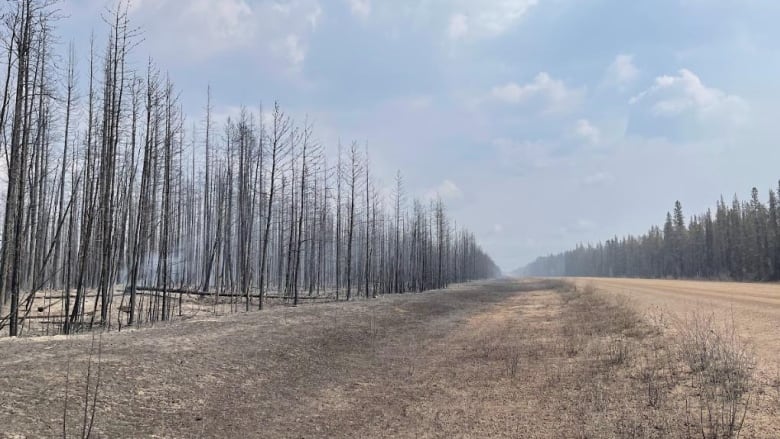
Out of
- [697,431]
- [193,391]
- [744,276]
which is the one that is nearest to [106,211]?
[193,391]

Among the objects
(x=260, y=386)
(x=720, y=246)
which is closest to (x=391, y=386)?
(x=260, y=386)

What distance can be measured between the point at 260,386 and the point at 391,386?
110 inches

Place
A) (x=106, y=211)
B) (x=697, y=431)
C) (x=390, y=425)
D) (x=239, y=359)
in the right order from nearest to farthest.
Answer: (x=697, y=431) < (x=390, y=425) < (x=239, y=359) < (x=106, y=211)

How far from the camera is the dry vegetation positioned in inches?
264

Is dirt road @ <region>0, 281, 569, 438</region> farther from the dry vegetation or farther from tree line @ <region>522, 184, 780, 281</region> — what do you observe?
tree line @ <region>522, 184, 780, 281</region>

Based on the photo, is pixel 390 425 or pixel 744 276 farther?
pixel 744 276

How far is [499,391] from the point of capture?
922 cm

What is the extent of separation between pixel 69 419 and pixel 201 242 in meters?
42.6

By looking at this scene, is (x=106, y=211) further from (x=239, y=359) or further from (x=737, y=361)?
(x=737, y=361)

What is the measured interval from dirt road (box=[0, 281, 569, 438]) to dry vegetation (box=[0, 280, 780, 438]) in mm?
39

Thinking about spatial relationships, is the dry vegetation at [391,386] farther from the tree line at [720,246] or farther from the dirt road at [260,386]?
the tree line at [720,246]

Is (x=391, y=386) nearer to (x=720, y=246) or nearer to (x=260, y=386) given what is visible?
(x=260, y=386)

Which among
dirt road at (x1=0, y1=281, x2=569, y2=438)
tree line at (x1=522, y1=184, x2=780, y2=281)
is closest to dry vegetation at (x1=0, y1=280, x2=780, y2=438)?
dirt road at (x1=0, y1=281, x2=569, y2=438)

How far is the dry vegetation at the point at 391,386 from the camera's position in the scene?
6.71m
